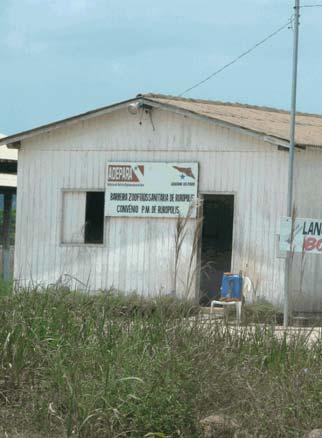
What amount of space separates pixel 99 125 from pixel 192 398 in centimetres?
1363

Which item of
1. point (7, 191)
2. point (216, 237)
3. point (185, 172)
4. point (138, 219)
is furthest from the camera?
point (7, 191)

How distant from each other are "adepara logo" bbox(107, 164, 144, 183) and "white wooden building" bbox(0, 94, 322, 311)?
16 cm

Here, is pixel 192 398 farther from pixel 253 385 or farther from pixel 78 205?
pixel 78 205

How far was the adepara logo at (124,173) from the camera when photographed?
20.5 metres

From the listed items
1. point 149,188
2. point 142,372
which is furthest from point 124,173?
point 142,372

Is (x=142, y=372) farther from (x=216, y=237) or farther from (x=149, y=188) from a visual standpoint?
(x=216, y=237)

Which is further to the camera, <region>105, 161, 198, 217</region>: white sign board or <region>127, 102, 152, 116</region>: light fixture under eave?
<region>127, 102, 152, 116</region>: light fixture under eave

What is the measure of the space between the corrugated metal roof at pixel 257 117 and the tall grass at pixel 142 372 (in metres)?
9.51

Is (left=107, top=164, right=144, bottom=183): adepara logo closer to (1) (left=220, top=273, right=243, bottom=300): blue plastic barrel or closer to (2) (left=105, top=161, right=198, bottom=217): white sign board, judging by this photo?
(2) (left=105, top=161, right=198, bottom=217): white sign board

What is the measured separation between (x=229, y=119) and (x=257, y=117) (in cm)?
222

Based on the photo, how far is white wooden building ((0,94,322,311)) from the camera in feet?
63.1

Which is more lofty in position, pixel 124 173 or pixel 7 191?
pixel 124 173

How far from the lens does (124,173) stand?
67.6ft

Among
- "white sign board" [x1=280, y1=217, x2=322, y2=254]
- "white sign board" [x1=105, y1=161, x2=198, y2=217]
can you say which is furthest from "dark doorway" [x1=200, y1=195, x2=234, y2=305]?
"white sign board" [x1=280, y1=217, x2=322, y2=254]
